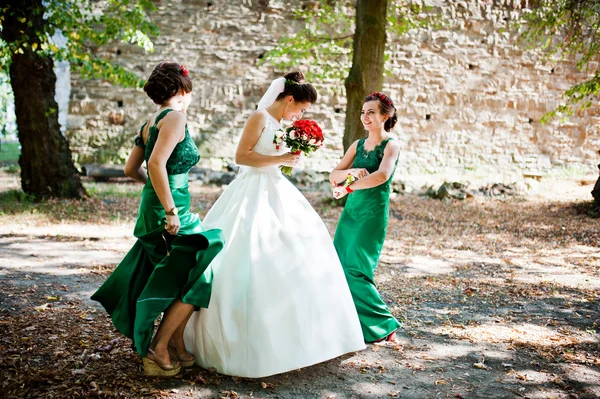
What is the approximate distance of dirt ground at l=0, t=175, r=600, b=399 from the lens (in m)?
2.93

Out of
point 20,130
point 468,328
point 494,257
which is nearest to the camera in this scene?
point 468,328

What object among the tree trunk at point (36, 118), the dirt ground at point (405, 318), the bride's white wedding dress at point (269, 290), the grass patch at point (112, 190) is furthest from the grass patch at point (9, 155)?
the bride's white wedding dress at point (269, 290)

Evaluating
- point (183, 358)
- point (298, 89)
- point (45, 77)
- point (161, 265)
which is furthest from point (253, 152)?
point (45, 77)

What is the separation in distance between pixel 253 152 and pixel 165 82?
73 centimetres

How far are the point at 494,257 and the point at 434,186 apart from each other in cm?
581

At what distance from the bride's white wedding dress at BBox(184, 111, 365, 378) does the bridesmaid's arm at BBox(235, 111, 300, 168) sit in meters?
0.05

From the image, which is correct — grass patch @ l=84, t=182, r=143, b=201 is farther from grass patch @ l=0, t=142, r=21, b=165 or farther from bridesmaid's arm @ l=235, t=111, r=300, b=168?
bridesmaid's arm @ l=235, t=111, r=300, b=168

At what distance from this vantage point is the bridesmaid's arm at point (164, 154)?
2.68 m

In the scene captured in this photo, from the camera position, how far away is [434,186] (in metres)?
12.2

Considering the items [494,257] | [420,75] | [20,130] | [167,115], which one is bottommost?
[494,257]

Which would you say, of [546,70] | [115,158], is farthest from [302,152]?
[546,70]

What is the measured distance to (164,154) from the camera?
2.69m

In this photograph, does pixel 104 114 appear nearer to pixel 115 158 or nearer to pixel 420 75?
pixel 115 158

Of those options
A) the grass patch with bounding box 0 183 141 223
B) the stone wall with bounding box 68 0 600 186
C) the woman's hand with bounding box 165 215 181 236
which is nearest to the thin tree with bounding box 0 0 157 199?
the grass patch with bounding box 0 183 141 223
